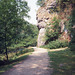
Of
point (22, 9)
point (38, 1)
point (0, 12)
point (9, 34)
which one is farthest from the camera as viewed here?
point (38, 1)

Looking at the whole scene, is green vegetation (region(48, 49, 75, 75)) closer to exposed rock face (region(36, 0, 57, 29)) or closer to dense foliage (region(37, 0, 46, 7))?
exposed rock face (region(36, 0, 57, 29))

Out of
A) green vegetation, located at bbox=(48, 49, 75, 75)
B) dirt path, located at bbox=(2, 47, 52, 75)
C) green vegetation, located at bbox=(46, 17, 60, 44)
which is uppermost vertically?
green vegetation, located at bbox=(46, 17, 60, 44)

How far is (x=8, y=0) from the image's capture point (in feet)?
25.3

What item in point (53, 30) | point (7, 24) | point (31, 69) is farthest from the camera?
point (53, 30)

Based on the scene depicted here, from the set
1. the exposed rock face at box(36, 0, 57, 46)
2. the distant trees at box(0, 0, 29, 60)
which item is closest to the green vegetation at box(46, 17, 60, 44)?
the exposed rock face at box(36, 0, 57, 46)

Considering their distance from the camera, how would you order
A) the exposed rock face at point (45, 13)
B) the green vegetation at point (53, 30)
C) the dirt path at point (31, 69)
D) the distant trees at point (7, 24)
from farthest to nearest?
the exposed rock face at point (45, 13) < the green vegetation at point (53, 30) < the distant trees at point (7, 24) < the dirt path at point (31, 69)

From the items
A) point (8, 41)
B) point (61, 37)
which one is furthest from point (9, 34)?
point (61, 37)

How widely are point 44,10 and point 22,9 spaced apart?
16.0 metres

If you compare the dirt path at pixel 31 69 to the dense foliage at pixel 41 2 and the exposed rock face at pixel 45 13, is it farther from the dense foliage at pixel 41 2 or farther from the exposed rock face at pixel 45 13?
the dense foliage at pixel 41 2

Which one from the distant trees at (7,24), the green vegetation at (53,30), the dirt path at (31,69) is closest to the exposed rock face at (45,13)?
the green vegetation at (53,30)

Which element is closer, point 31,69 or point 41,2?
point 31,69

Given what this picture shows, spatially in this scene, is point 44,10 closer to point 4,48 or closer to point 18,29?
point 18,29

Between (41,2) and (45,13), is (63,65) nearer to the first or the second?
(45,13)

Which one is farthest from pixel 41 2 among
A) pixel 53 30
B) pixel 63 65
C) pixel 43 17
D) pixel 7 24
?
pixel 63 65
